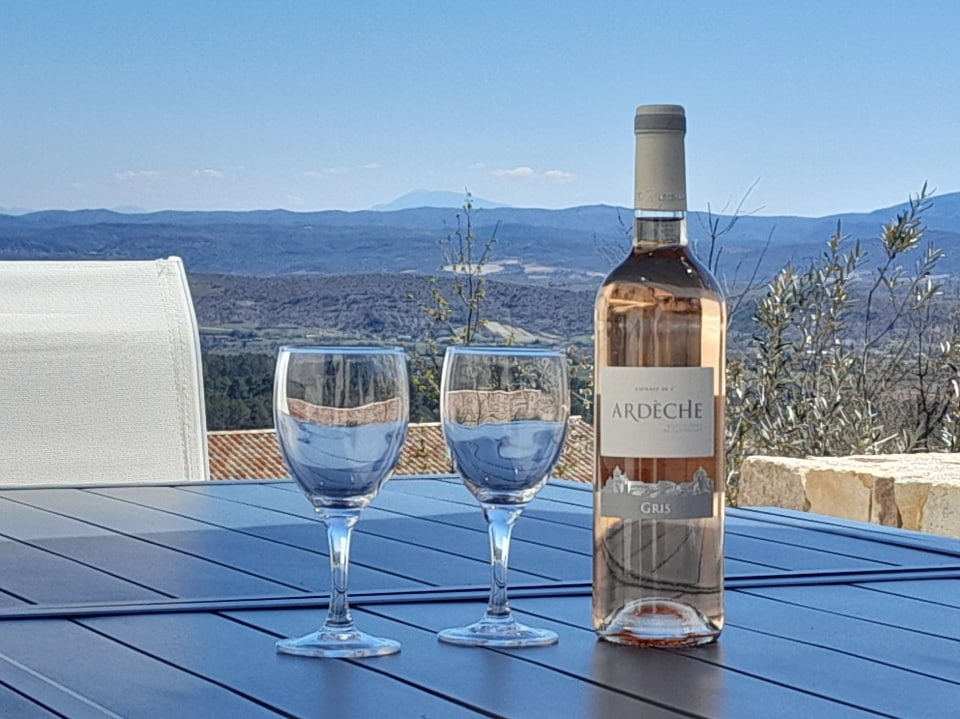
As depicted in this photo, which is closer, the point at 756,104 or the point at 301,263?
the point at 301,263

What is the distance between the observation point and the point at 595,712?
71 centimetres

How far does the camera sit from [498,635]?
2.87ft

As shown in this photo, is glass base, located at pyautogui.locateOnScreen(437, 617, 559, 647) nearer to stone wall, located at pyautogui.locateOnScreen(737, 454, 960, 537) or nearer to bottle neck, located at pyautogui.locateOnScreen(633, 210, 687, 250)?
bottle neck, located at pyautogui.locateOnScreen(633, 210, 687, 250)

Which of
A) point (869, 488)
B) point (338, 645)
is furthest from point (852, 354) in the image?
point (338, 645)

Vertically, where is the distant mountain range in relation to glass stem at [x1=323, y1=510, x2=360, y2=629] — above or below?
above

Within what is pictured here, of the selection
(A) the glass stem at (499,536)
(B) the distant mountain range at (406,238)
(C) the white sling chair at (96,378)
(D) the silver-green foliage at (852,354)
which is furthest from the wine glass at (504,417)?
(D) the silver-green foliage at (852,354)

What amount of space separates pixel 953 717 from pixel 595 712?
0.58ft

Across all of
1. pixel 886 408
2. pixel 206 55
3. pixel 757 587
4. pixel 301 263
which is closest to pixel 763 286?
pixel 886 408

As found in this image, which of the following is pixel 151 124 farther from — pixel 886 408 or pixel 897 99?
pixel 886 408

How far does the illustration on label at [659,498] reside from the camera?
2.71ft

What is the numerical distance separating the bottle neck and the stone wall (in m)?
1.95

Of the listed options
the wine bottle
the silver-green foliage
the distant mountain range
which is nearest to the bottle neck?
the wine bottle

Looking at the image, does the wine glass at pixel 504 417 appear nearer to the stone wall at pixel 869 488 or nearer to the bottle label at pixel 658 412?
the bottle label at pixel 658 412

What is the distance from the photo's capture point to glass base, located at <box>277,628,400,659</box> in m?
0.83
